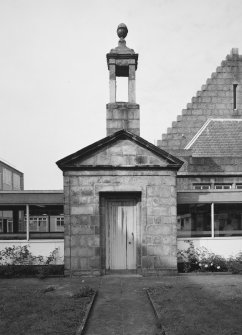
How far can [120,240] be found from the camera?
12.6m

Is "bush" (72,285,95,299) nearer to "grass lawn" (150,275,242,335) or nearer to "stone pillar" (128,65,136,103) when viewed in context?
"grass lawn" (150,275,242,335)

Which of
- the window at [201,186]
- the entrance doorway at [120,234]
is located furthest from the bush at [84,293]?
the window at [201,186]

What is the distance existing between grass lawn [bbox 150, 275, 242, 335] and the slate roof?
8.29 meters

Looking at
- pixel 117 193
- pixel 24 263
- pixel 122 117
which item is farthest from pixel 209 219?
pixel 24 263

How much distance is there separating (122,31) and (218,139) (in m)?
7.91

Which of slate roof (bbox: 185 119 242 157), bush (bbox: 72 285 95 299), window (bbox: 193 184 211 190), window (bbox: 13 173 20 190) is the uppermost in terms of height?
slate roof (bbox: 185 119 242 157)

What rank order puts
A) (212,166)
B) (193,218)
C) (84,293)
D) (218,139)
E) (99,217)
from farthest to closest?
(218,139), (212,166), (193,218), (99,217), (84,293)

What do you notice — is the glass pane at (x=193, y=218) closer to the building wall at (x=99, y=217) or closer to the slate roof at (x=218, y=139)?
the building wall at (x=99, y=217)

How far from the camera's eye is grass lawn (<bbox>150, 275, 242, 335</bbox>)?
21.9 ft

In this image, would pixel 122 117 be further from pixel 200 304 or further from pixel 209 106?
pixel 200 304

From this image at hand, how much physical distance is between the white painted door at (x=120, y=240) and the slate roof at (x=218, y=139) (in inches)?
291

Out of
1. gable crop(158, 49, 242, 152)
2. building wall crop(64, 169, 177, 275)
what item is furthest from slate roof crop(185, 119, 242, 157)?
building wall crop(64, 169, 177, 275)

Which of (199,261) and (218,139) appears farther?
(218,139)

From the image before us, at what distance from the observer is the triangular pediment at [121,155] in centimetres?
1238
